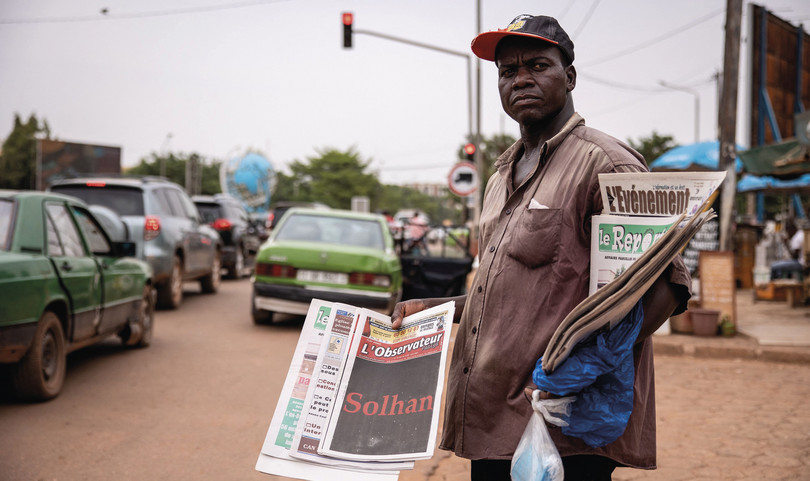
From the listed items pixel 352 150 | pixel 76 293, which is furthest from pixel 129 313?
pixel 352 150

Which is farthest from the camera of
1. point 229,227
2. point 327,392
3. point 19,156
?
point 19,156

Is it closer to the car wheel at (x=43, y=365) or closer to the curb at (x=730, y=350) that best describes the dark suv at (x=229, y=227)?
the car wheel at (x=43, y=365)

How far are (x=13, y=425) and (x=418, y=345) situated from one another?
13.0ft

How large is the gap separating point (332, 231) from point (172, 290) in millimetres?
2813

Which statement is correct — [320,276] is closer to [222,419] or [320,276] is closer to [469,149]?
→ [222,419]

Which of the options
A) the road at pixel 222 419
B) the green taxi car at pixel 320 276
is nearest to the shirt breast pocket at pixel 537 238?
the road at pixel 222 419

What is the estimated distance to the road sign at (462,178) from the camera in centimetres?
1475

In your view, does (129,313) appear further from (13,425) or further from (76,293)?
(13,425)

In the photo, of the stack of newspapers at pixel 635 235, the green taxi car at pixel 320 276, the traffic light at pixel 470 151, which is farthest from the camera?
the traffic light at pixel 470 151

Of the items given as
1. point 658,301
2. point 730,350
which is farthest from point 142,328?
point 658,301

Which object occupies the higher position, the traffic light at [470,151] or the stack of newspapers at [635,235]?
the traffic light at [470,151]

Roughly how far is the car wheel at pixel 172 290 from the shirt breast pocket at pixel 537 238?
906 cm

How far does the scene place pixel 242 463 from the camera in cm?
411

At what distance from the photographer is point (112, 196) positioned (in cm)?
962
